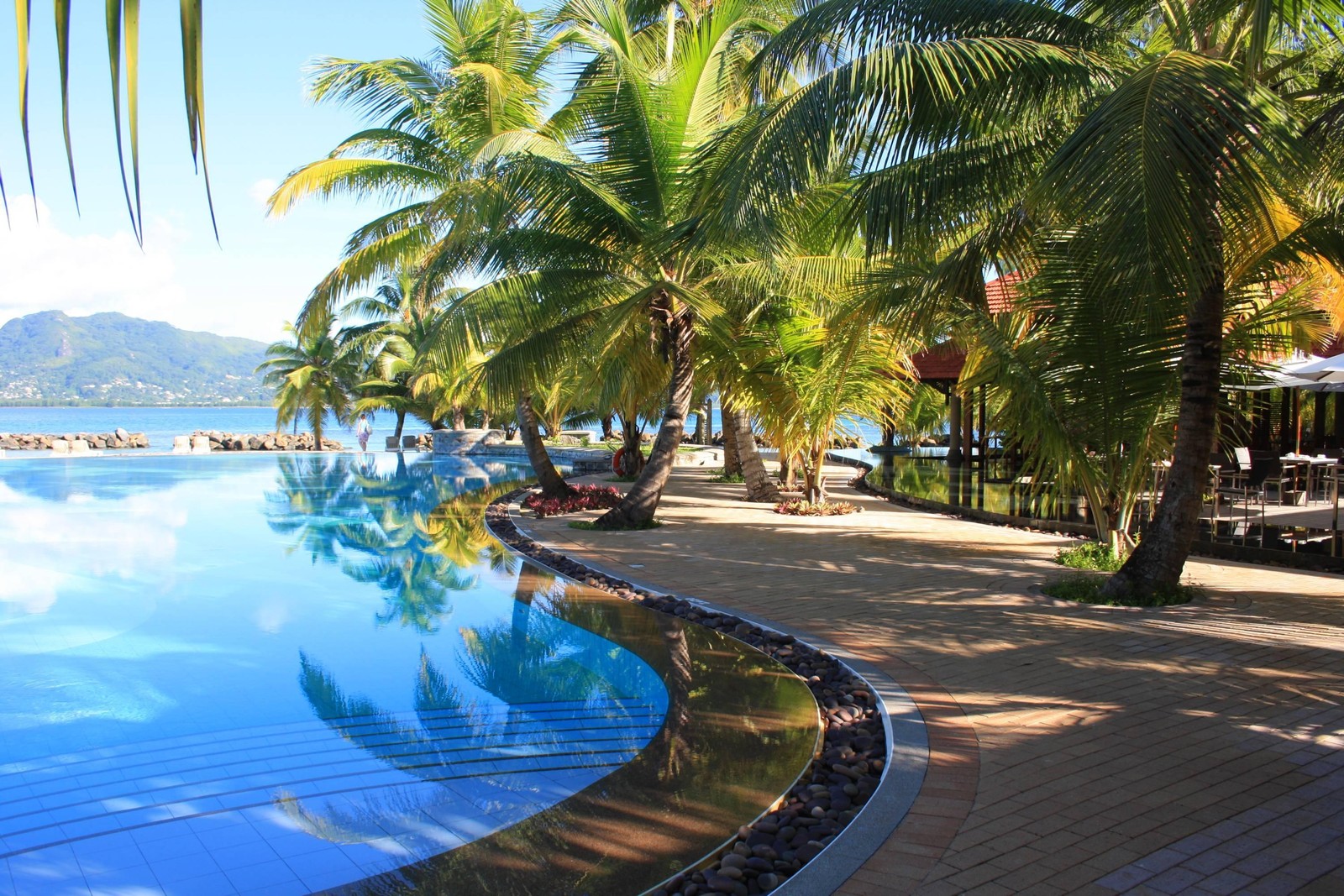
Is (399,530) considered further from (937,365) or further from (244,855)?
(937,365)

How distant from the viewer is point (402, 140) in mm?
13727

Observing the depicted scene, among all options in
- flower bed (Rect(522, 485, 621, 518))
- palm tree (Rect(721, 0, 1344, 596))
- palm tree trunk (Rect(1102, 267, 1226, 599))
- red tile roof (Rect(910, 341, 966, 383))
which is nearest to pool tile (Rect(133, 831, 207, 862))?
palm tree (Rect(721, 0, 1344, 596))

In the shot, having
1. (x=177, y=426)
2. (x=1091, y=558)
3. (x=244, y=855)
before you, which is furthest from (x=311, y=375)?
(x=177, y=426)

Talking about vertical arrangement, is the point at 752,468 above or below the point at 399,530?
above

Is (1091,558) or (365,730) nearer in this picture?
(365,730)

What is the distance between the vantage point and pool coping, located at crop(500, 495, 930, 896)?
3355mm

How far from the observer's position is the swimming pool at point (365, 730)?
13.0ft

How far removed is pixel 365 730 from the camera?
18.6 ft

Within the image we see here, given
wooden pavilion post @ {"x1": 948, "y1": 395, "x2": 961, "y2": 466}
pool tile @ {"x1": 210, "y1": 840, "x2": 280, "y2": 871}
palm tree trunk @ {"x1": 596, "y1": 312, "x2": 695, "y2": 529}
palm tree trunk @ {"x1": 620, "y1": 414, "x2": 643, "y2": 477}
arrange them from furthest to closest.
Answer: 1. wooden pavilion post @ {"x1": 948, "y1": 395, "x2": 961, "y2": 466}
2. palm tree trunk @ {"x1": 620, "y1": 414, "x2": 643, "y2": 477}
3. palm tree trunk @ {"x1": 596, "y1": 312, "x2": 695, "y2": 529}
4. pool tile @ {"x1": 210, "y1": 840, "x2": 280, "y2": 871}

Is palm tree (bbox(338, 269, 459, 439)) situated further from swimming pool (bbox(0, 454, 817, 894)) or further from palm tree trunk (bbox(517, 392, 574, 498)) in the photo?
swimming pool (bbox(0, 454, 817, 894))

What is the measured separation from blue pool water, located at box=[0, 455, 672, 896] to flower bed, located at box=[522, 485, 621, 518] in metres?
2.10

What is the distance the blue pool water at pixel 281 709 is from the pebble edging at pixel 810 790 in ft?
3.37

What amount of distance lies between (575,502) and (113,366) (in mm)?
145298

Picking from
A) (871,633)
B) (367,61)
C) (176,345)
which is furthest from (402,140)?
(176,345)
